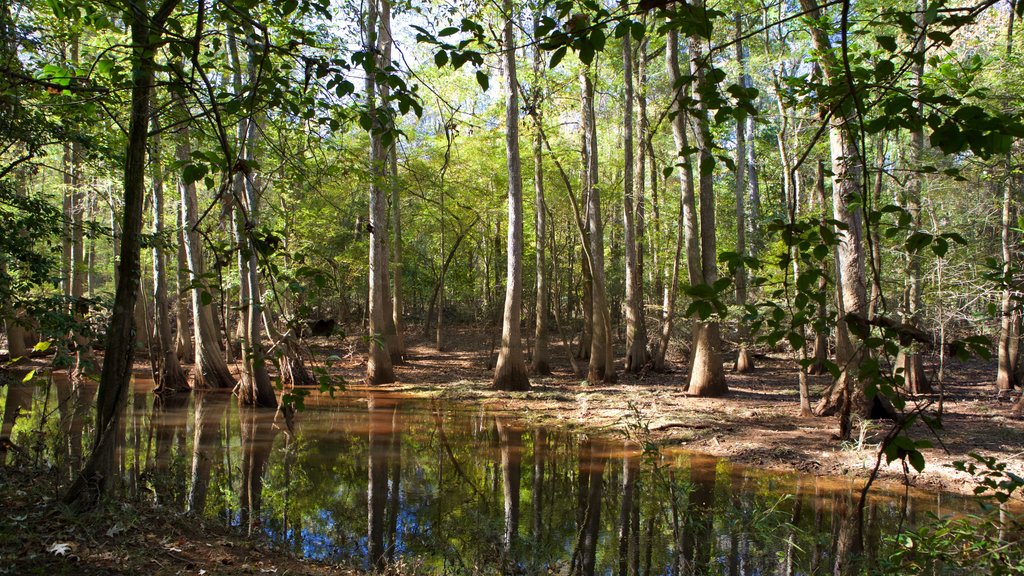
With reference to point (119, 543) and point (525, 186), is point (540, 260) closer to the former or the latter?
point (525, 186)

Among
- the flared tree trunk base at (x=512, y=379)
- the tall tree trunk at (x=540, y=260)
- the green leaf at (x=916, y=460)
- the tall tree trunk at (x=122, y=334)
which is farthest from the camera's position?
the tall tree trunk at (x=540, y=260)

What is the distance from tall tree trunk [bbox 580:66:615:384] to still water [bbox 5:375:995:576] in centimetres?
445

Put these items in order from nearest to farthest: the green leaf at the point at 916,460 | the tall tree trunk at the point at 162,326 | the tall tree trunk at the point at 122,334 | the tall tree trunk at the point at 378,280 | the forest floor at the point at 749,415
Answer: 1. the green leaf at the point at 916,460
2. the tall tree trunk at the point at 122,334
3. the forest floor at the point at 749,415
4. the tall tree trunk at the point at 162,326
5. the tall tree trunk at the point at 378,280

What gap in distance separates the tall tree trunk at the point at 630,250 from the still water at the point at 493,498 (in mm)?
5889

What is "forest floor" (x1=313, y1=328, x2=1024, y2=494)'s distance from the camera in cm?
827

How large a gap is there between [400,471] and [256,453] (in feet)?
7.75

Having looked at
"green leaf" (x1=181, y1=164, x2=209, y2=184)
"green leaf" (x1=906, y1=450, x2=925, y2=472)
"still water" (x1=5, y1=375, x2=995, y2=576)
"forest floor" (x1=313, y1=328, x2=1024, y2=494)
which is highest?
"green leaf" (x1=181, y1=164, x2=209, y2=184)

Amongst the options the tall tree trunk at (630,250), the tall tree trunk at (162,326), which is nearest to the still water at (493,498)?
the tall tree trunk at (162,326)

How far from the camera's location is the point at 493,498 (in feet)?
23.3

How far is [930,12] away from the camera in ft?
5.79

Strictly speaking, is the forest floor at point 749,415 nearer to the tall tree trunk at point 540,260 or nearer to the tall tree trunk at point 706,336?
the tall tree trunk at point 706,336

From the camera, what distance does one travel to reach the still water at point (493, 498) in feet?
17.4

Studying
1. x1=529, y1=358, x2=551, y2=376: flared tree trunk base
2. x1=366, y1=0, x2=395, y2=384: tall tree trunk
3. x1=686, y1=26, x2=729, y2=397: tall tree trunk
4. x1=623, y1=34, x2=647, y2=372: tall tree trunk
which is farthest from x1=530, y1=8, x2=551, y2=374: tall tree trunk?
x1=686, y1=26, x2=729, y2=397: tall tree trunk

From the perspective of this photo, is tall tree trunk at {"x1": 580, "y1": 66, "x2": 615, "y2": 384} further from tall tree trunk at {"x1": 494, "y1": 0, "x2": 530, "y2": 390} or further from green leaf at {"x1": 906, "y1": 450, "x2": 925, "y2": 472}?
green leaf at {"x1": 906, "y1": 450, "x2": 925, "y2": 472}
